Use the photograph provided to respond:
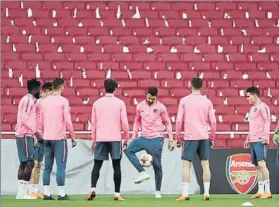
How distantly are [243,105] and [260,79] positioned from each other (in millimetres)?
1057

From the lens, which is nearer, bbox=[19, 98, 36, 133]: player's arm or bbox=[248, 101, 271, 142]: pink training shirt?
bbox=[19, 98, 36, 133]: player's arm

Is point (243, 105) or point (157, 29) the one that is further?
point (157, 29)

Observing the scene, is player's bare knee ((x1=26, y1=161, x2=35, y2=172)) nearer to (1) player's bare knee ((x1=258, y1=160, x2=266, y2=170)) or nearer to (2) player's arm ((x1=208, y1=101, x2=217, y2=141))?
(2) player's arm ((x1=208, y1=101, x2=217, y2=141))

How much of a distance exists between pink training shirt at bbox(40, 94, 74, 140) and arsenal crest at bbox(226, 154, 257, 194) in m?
4.32

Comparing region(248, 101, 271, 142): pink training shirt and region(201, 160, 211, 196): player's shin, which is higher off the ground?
region(248, 101, 271, 142): pink training shirt

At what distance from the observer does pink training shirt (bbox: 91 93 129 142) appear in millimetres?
15164

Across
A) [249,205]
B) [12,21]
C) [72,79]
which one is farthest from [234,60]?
[249,205]

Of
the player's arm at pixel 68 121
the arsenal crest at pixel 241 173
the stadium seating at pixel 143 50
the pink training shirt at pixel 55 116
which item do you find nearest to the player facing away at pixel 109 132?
the player's arm at pixel 68 121

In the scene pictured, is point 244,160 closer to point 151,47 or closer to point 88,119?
point 88,119

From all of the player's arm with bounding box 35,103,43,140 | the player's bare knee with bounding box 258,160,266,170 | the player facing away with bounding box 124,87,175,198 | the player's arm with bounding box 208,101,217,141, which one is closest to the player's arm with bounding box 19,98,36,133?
the player's arm with bounding box 35,103,43,140

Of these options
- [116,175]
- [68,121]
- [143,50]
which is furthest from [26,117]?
[143,50]

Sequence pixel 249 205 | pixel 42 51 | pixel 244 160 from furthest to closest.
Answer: pixel 42 51, pixel 244 160, pixel 249 205

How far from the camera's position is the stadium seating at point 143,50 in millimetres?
22609

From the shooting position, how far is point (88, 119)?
71.6 feet
